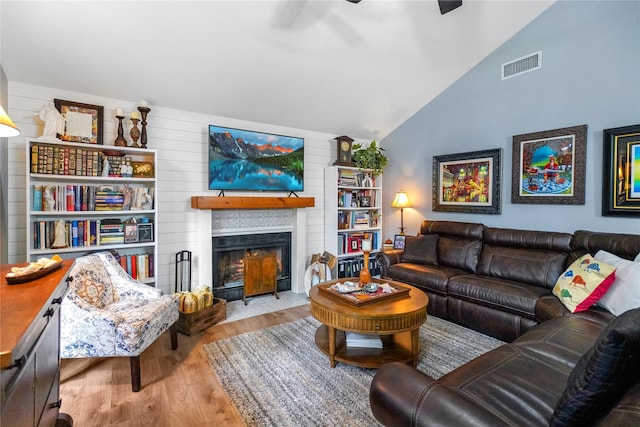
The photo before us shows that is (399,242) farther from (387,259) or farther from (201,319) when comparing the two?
(201,319)

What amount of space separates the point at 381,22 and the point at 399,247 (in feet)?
9.20

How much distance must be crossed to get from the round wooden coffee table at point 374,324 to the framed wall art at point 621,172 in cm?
207

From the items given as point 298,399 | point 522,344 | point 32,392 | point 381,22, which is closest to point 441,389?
point 522,344

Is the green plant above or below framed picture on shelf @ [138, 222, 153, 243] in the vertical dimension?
above

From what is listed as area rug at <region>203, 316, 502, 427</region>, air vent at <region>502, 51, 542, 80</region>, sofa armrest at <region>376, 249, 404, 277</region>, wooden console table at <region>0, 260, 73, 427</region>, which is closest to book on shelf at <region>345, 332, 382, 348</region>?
area rug at <region>203, 316, 502, 427</region>

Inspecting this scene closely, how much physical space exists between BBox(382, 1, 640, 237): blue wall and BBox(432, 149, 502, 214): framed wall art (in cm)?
9

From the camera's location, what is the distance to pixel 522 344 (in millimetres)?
1794

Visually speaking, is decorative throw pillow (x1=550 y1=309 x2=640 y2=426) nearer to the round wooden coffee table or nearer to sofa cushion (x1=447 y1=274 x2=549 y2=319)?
the round wooden coffee table

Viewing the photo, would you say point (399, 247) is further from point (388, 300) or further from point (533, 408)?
point (533, 408)

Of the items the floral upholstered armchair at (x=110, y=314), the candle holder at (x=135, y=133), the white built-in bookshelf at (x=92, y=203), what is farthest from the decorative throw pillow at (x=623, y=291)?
the candle holder at (x=135, y=133)

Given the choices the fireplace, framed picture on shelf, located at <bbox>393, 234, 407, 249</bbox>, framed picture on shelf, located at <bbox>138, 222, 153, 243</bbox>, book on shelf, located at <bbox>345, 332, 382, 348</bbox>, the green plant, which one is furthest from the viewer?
the green plant

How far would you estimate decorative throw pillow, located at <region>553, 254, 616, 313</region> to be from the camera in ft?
7.34

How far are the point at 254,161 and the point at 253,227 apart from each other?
2.85 feet

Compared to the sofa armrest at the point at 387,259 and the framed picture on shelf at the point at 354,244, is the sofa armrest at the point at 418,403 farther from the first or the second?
the framed picture on shelf at the point at 354,244
